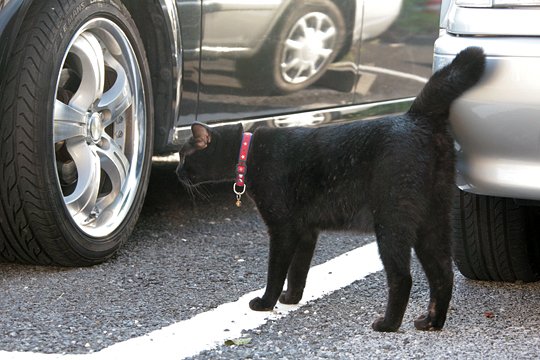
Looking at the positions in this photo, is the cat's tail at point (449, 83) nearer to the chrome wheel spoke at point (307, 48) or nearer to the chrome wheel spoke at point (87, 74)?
the chrome wheel spoke at point (87, 74)

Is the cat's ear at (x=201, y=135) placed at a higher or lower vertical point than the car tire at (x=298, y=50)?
lower

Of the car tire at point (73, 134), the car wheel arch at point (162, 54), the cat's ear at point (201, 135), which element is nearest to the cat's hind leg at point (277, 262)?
the cat's ear at point (201, 135)

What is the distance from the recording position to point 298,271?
4.27 metres

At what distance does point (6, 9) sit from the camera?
420 centimetres

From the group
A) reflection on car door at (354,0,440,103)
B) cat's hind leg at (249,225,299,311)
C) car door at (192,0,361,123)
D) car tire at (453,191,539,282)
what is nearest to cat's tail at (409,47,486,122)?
car tire at (453,191,539,282)

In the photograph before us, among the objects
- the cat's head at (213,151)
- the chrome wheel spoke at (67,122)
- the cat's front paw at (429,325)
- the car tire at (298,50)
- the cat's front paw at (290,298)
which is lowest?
the cat's front paw at (290,298)

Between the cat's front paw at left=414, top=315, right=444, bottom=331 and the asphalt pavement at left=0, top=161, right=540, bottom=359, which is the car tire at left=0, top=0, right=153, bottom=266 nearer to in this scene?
the asphalt pavement at left=0, top=161, right=540, bottom=359

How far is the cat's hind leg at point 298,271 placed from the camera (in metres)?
4.27

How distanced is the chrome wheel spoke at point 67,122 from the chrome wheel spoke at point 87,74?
0.19ft

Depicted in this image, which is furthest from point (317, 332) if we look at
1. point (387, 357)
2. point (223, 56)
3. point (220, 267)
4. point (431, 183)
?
point (223, 56)

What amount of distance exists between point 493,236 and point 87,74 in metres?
1.74

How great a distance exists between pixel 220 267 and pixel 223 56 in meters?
0.96

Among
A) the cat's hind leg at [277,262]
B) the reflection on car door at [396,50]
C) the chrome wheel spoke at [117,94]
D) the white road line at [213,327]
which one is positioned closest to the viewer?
the white road line at [213,327]

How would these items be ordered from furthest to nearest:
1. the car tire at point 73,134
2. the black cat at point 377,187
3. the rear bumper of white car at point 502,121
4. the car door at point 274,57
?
the car door at point 274,57
the car tire at point 73,134
the black cat at point 377,187
the rear bumper of white car at point 502,121
